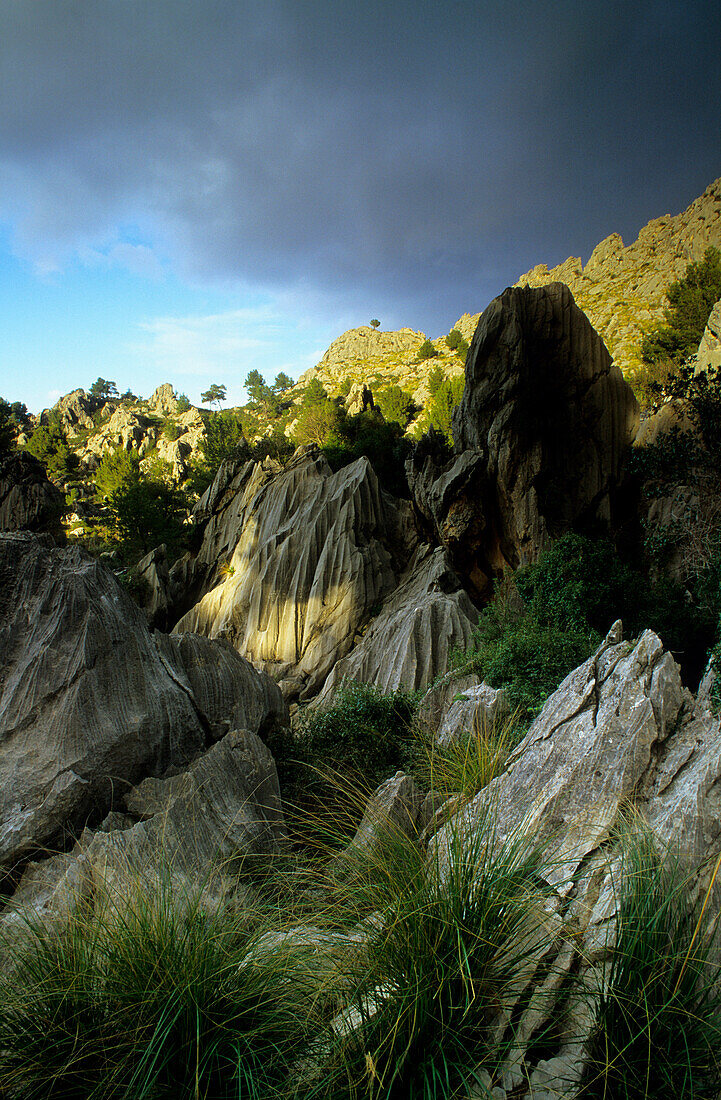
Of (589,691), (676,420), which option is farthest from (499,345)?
(589,691)

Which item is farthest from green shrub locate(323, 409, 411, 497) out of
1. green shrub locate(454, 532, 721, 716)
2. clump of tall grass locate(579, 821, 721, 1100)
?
clump of tall grass locate(579, 821, 721, 1100)

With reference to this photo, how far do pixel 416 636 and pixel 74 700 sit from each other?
39.7 ft

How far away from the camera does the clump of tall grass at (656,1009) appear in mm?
2154

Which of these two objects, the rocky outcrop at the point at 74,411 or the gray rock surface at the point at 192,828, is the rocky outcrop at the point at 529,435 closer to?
the gray rock surface at the point at 192,828

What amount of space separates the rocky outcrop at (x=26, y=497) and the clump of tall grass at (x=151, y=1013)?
3105 cm

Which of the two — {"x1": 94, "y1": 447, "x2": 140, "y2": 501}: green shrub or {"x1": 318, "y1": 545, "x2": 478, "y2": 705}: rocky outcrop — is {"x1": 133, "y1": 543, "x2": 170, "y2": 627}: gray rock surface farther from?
{"x1": 94, "y1": 447, "x2": 140, "y2": 501}: green shrub

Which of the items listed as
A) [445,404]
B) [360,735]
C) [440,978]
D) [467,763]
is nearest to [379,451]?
[445,404]

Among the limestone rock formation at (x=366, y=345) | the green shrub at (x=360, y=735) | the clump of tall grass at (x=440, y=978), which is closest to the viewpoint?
the clump of tall grass at (x=440, y=978)

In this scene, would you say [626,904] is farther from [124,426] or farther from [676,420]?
[124,426]

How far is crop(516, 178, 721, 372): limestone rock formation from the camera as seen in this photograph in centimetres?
4384

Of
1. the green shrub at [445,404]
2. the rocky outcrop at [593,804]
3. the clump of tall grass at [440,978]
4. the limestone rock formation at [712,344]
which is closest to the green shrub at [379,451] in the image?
the green shrub at [445,404]

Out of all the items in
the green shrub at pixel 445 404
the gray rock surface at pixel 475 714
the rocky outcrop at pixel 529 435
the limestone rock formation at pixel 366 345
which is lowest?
the gray rock surface at pixel 475 714

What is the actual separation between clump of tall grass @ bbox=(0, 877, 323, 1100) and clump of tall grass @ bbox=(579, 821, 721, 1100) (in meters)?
1.42

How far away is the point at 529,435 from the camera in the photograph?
19.3m
